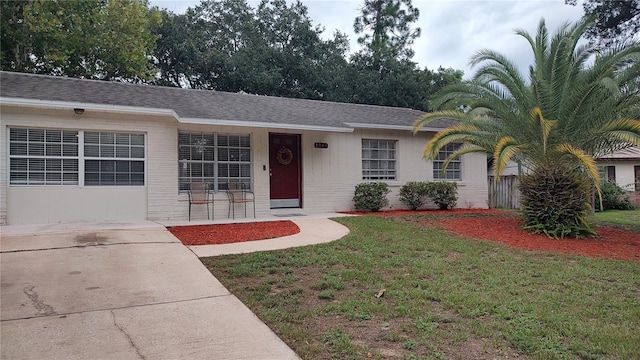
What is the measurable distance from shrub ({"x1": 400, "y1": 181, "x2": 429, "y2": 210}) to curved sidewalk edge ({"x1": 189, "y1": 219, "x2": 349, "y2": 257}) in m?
3.94

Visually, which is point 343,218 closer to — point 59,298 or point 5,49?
point 59,298

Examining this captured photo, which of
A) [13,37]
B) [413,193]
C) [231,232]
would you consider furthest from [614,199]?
[13,37]

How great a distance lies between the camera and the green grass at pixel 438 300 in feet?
10.7

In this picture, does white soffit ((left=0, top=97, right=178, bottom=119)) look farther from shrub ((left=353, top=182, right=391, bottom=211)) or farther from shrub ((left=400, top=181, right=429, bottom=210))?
shrub ((left=400, top=181, right=429, bottom=210))

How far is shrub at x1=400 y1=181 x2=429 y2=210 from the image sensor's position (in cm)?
1275

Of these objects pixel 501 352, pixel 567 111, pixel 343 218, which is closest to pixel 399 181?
pixel 343 218

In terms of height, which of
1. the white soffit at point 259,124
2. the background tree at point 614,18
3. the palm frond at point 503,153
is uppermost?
the background tree at point 614,18

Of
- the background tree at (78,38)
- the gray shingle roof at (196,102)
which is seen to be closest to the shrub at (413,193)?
the gray shingle roof at (196,102)

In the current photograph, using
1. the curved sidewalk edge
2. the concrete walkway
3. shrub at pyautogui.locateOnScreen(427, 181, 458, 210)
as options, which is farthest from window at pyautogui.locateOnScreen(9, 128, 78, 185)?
shrub at pyautogui.locateOnScreen(427, 181, 458, 210)

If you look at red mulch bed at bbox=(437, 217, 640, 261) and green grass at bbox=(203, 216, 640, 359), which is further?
red mulch bed at bbox=(437, 217, 640, 261)

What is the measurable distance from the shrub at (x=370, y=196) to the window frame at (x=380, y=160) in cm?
74

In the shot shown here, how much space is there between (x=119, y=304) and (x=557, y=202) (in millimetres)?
8342

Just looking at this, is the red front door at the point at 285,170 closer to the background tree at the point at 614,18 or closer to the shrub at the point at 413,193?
the shrub at the point at 413,193

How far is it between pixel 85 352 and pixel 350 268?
11.3 feet
